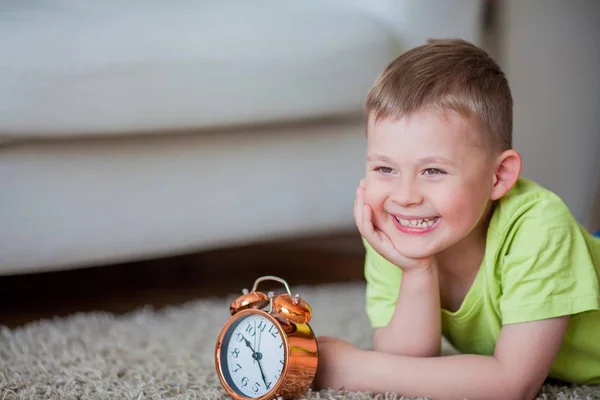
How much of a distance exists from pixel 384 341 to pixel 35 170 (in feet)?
1.97

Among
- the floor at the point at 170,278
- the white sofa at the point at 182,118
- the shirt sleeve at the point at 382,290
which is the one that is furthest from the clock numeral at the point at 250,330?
the floor at the point at 170,278

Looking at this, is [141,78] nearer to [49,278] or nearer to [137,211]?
[137,211]

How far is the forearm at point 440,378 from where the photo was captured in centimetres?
92

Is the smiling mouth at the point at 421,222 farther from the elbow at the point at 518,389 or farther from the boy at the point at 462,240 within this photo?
the elbow at the point at 518,389

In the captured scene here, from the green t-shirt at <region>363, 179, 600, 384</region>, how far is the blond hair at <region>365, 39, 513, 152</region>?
93 mm

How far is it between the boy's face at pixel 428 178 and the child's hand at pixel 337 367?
14 centimetres

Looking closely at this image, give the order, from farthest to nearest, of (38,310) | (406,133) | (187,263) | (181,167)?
(187,263) < (38,310) < (181,167) < (406,133)

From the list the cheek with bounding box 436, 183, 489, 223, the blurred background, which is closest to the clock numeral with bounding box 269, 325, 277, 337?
the cheek with bounding box 436, 183, 489, 223

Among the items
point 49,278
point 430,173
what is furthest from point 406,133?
point 49,278

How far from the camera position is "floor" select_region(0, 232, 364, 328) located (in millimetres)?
1594

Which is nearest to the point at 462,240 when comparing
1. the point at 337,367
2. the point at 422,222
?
the point at 422,222

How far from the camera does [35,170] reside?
4.10 ft

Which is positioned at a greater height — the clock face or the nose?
the nose

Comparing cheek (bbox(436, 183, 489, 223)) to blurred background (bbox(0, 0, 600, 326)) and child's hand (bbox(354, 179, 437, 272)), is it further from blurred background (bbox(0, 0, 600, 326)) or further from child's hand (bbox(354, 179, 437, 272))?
blurred background (bbox(0, 0, 600, 326))
